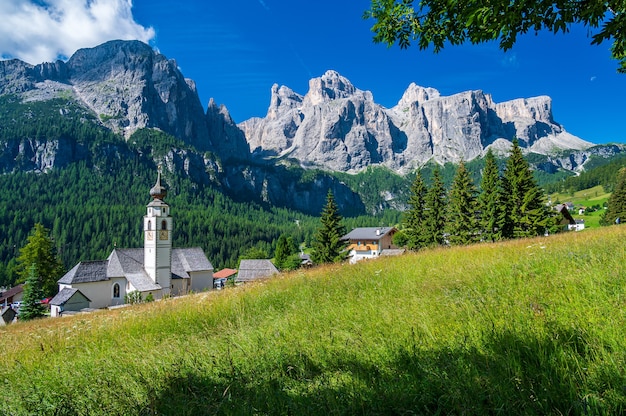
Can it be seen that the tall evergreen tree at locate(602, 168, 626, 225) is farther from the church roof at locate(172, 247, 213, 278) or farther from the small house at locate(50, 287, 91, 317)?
the small house at locate(50, 287, 91, 317)

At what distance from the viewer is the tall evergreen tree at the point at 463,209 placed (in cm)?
4097

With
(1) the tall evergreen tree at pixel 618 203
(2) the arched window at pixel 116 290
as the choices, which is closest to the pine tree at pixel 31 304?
(2) the arched window at pixel 116 290

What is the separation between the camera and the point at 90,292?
1927 inches

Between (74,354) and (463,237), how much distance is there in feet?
136

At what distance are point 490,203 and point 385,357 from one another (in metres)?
40.5

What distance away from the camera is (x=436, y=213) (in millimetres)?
45062

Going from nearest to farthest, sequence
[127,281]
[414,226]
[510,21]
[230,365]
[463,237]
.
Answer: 1. [510,21]
2. [230,365]
3. [463,237]
4. [414,226]
5. [127,281]

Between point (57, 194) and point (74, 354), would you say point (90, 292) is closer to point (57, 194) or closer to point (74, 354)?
point (74, 354)

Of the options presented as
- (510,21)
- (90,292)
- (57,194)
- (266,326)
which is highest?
(57,194)

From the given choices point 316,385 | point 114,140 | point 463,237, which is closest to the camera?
point 316,385

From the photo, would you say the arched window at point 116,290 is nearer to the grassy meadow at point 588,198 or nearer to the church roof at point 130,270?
the church roof at point 130,270

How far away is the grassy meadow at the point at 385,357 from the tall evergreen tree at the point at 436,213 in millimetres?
39843

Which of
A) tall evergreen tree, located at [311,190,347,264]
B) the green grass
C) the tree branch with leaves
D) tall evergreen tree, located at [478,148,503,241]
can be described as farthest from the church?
the green grass

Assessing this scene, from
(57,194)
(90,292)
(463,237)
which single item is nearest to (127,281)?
(90,292)
